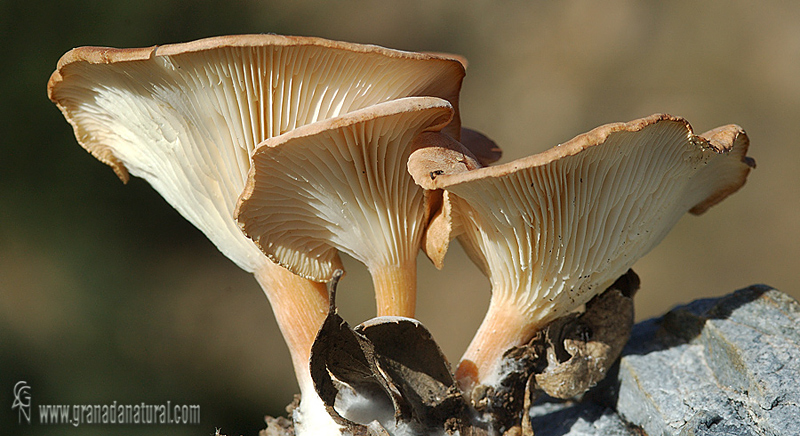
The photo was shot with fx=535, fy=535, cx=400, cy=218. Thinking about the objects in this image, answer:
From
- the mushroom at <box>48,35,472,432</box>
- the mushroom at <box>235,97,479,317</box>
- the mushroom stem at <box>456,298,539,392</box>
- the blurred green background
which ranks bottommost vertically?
the mushroom stem at <box>456,298,539,392</box>

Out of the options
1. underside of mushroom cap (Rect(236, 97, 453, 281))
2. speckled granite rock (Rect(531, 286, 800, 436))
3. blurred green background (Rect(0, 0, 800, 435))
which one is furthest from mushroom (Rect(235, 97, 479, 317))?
blurred green background (Rect(0, 0, 800, 435))

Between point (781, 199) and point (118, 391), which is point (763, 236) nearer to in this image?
point (781, 199)

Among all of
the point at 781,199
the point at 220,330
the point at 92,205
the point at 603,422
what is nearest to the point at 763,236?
the point at 781,199

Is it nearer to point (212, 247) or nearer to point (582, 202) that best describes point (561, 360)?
point (582, 202)

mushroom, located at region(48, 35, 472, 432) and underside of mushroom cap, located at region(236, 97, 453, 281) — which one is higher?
mushroom, located at region(48, 35, 472, 432)

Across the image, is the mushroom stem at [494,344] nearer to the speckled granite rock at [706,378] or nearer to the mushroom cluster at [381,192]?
the mushroom cluster at [381,192]

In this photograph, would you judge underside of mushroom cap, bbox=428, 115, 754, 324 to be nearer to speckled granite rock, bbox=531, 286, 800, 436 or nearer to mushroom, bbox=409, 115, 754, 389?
mushroom, bbox=409, 115, 754, 389

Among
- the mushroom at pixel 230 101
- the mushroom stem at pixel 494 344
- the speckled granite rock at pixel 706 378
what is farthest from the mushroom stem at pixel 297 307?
the speckled granite rock at pixel 706 378

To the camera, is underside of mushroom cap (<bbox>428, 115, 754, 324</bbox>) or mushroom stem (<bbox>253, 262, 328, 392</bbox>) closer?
underside of mushroom cap (<bbox>428, 115, 754, 324</bbox>)
